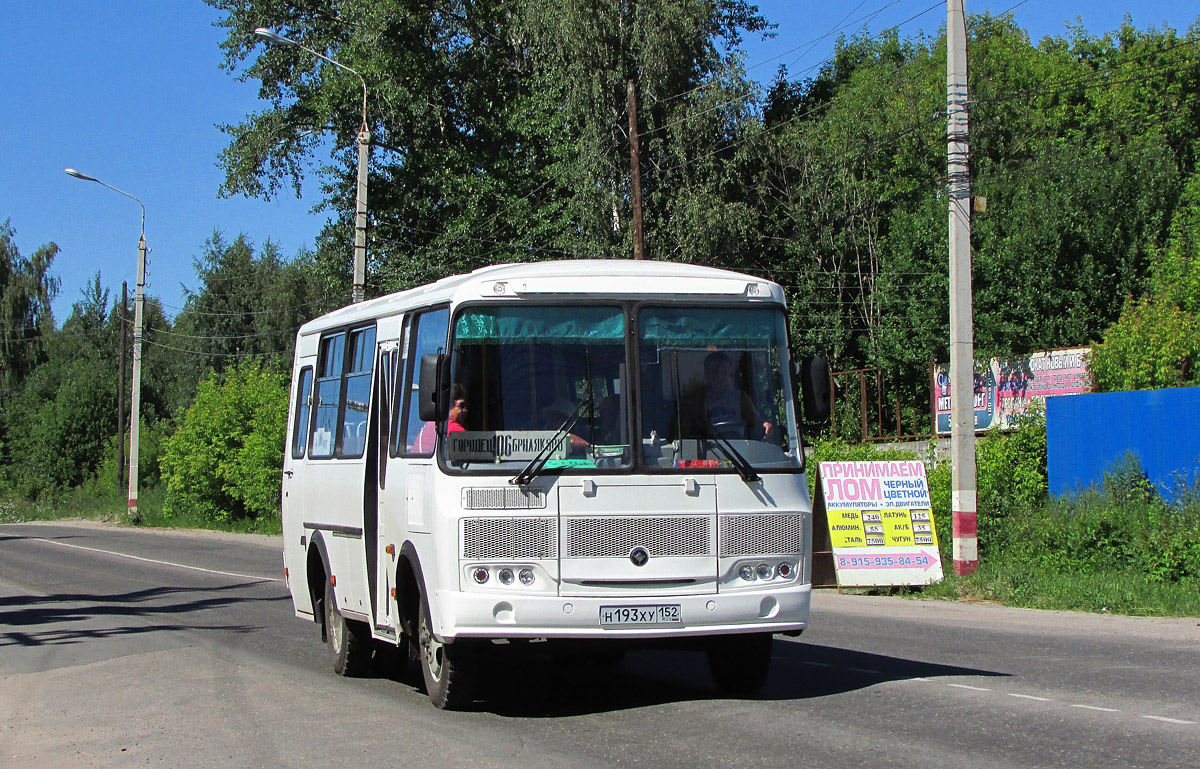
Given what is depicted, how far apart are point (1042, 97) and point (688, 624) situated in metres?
45.1

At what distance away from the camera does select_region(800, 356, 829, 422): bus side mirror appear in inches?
338

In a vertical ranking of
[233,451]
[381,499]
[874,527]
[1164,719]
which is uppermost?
[233,451]

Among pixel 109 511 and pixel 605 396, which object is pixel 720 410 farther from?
pixel 109 511

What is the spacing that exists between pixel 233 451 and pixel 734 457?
1541 inches

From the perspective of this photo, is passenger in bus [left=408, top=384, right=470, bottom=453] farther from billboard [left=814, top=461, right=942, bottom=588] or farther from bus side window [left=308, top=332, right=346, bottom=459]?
billboard [left=814, top=461, right=942, bottom=588]

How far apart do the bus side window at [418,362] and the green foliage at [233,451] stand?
1313 inches

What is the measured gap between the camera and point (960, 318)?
1858 cm

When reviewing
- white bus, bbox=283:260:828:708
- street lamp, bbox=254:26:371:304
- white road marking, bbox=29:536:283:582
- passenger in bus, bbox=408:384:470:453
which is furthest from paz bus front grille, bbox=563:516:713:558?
street lamp, bbox=254:26:371:304

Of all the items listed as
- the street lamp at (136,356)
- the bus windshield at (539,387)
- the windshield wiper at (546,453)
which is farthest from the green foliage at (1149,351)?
the street lamp at (136,356)

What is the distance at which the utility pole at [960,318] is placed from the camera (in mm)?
18109

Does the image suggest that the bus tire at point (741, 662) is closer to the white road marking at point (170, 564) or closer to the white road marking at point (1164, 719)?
the white road marking at point (1164, 719)

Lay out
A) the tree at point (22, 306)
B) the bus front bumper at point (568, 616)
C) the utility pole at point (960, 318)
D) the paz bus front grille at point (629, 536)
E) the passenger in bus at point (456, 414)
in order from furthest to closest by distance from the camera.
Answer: the tree at point (22, 306), the utility pole at point (960, 318), the passenger in bus at point (456, 414), the paz bus front grille at point (629, 536), the bus front bumper at point (568, 616)

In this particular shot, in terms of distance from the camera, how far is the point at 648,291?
8664mm

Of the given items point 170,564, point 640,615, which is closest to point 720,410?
point 640,615
